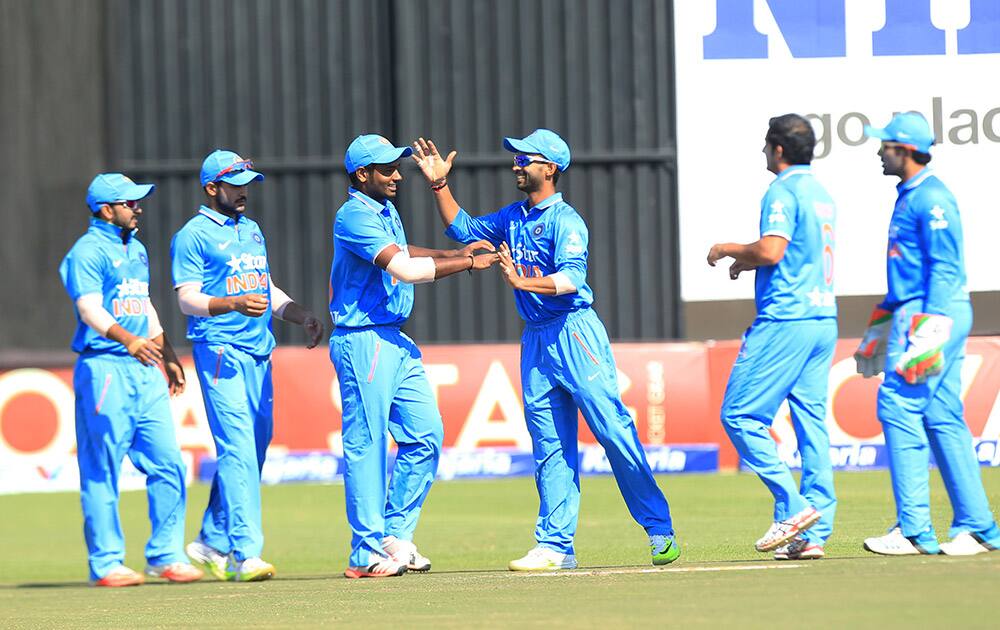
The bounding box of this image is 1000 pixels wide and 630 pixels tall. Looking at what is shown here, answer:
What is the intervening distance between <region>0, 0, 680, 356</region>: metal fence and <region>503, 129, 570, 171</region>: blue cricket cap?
32.0ft

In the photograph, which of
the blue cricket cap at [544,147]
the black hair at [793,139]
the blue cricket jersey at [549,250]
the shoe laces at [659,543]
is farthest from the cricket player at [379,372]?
the black hair at [793,139]

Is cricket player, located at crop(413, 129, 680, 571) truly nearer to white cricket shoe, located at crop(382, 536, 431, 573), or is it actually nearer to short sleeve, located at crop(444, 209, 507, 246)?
short sleeve, located at crop(444, 209, 507, 246)

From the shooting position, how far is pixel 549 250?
311 inches

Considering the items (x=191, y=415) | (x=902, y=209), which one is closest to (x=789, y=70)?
(x=191, y=415)

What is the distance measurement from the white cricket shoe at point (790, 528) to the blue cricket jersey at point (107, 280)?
371 cm

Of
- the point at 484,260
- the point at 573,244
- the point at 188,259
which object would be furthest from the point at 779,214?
the point at 188,259

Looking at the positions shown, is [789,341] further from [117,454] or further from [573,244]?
[117,454]

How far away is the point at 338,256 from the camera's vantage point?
820 centimetres

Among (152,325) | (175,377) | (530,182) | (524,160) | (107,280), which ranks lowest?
(175,377)

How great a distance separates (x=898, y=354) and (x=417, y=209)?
36.4 feet

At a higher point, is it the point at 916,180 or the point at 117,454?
the point at 916,180

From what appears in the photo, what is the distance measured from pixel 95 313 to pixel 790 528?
152 inches

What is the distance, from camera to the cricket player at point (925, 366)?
7.24 metres

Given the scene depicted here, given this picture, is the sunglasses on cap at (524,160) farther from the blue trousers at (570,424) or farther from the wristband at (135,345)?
the wristband at (135,345)
